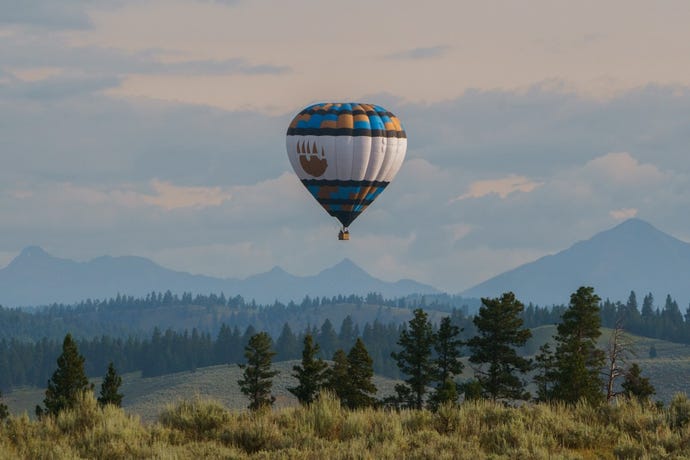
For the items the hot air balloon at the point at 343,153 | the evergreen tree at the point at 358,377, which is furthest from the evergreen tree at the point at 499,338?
the hot air balloon at the point at 343,153

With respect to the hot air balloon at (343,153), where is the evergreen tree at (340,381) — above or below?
below

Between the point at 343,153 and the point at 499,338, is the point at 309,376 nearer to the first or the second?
the point at 499,338

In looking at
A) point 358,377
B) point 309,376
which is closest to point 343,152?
point 358,377

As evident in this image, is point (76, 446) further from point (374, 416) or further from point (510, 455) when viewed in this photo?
point (510, 455)

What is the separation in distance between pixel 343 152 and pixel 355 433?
53.4 meters

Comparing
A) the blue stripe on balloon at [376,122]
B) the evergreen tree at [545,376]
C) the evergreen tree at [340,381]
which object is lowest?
the evergreen tree at [340,381]

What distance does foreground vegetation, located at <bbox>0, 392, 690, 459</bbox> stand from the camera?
80.0 feet

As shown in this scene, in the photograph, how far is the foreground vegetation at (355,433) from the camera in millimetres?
24375

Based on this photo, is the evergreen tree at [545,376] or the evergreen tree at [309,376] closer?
the evergreen tree at [545,376]

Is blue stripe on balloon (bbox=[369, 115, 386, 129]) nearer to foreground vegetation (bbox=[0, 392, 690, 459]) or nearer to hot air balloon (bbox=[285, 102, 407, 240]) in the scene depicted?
hot air balloon (bbox=[285, 102, 407, 240])

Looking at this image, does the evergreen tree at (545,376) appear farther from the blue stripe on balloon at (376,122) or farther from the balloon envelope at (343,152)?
the blue stripe on balloon at (376,122)

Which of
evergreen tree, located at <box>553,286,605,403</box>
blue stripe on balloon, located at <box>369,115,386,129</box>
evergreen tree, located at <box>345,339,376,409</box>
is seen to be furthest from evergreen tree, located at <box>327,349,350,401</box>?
blue stripe on balloon, located at <box>369,115,386,129</box>

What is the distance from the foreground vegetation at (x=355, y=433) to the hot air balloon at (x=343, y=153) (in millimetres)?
50558

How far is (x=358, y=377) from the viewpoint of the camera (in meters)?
98.2
